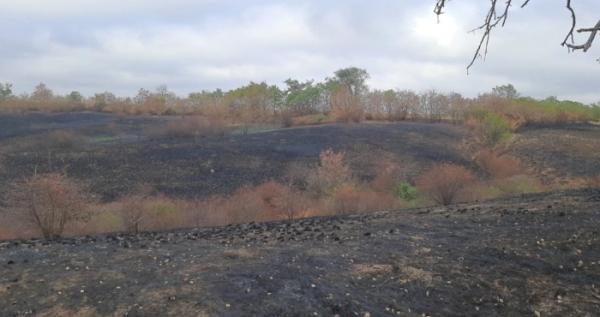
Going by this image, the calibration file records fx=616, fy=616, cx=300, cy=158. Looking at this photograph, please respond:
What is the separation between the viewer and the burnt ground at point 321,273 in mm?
5770

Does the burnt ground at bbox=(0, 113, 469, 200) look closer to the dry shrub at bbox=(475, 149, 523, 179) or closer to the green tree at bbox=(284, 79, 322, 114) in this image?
the dry shrub at bbox=(475, 149, 523, 179)

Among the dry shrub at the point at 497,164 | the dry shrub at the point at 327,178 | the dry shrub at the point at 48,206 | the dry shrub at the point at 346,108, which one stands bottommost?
the dry shrub at the point at 497,164

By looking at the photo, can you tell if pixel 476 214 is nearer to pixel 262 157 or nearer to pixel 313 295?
pixel 313 295

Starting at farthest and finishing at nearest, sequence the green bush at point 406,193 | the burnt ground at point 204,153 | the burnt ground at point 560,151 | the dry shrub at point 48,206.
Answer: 1. the burnt ground at point 560,151
2. the burnt ground at point 204,153
3. the green bush at point 406,193
4. the dry shrub at point 48,206

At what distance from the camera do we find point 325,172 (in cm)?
2083

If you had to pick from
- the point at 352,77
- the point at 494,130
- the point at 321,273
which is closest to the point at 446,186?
the point at 321,273

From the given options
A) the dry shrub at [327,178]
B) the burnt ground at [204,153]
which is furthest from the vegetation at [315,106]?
the dry shrub at [327,178]

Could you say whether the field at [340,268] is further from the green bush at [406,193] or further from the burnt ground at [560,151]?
the burnt ground at [560,151]

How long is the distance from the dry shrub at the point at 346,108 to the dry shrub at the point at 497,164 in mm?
14315

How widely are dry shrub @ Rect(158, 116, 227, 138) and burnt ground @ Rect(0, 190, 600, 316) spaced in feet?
88.9

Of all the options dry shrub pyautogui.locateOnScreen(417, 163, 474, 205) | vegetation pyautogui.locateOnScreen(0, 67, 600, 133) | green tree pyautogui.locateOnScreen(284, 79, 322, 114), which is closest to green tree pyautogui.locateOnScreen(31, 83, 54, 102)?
vegetation pyautogui.locateOnScreen(0, 67, 600, 133)

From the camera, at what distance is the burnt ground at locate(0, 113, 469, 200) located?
25516mm

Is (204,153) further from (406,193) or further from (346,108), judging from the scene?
(346,108)

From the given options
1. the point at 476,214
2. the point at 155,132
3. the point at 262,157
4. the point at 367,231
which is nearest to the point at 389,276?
the point at 367,231
